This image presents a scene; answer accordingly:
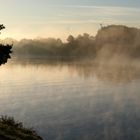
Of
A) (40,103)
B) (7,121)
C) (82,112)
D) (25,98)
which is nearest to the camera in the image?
(7,121)

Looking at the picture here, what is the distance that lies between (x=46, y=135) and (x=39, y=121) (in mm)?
11727

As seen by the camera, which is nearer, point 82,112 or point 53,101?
point 82,112

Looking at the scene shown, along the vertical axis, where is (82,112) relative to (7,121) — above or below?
below

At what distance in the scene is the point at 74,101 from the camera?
343ft

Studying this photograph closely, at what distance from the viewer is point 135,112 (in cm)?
8450

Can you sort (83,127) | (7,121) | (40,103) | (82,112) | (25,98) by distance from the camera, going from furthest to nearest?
(25,98)
(40,103)
(82,112)
(83,127)
(7,121)

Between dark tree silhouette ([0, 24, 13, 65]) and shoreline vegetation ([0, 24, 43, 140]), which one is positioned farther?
dark tree silhouette ([0, 24, 13, 65])

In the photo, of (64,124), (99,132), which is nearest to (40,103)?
(64,124)

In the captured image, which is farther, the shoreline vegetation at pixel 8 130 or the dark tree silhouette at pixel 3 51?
the dark tree silhouette at pixel 3 51

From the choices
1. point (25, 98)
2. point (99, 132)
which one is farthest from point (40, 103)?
point (99, 132)

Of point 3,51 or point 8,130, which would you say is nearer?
point 8,130

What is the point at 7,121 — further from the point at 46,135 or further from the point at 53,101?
the point at 53,101

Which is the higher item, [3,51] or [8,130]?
[3,51]

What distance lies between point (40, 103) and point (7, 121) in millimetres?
59491
